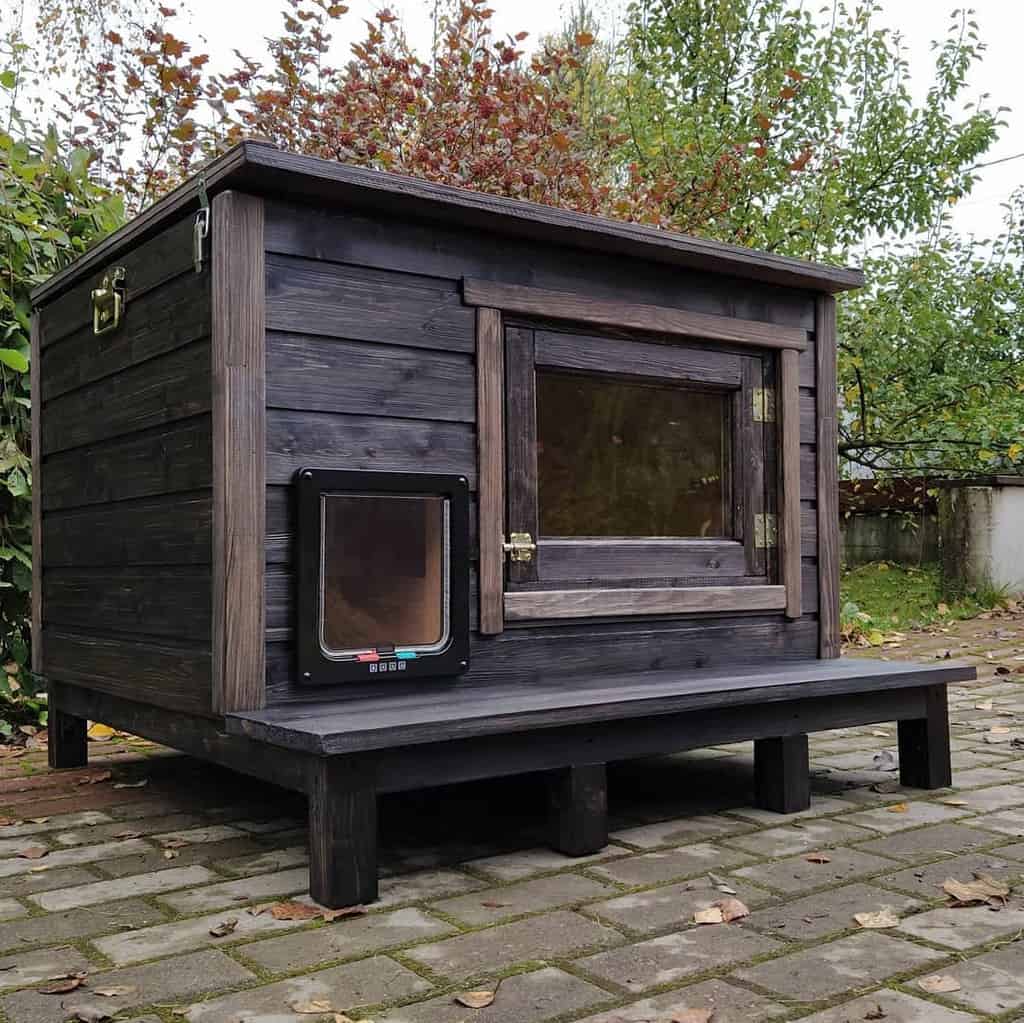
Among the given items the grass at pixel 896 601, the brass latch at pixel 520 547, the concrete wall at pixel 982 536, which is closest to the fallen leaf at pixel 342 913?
the brass latch at pixel 520 547

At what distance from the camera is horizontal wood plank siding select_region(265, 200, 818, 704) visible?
2936mm

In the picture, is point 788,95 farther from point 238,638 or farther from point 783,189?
point 238,638

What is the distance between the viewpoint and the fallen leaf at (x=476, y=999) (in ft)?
6.31

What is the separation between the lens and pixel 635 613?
3.56 metres

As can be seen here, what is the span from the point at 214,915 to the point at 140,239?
191cm

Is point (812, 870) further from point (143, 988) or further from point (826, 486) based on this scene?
point (826, 486)

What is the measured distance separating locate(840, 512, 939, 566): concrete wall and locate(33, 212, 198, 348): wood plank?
7328mm

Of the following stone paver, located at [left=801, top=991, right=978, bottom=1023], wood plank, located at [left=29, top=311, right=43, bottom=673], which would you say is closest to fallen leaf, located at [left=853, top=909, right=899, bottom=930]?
stone paver, located at [left=801, top=991, right=978, bottom=1023]

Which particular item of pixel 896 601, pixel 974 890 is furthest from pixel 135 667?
pixel 896 601

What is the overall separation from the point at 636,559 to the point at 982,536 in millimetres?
6275

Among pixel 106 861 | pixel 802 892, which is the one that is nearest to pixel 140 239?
pixel 106 861

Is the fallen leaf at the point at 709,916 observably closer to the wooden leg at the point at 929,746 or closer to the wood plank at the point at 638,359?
the wooden leg at the point at 929,746

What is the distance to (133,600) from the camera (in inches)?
134

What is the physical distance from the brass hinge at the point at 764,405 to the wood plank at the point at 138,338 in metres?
1.87
